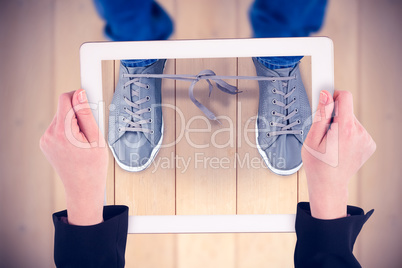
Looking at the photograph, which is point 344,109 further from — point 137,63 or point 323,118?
point 137,63

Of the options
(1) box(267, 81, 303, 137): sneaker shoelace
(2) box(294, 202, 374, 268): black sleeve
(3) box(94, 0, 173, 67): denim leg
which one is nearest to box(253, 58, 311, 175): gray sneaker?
(1) box(267, 81, 303, 137): sneaker shoelace

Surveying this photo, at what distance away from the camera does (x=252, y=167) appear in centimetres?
53

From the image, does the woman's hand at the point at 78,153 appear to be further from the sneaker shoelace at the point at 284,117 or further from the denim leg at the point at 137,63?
the sneaker shoelace at the point at 284,117

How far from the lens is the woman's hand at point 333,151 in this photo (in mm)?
420

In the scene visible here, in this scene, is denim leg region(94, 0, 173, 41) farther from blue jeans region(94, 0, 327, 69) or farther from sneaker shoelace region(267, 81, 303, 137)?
sneaker shoelace region(267, 81, 303, 137)

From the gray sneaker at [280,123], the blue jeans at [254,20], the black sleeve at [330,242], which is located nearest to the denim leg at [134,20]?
the blue jeans at [254,20]

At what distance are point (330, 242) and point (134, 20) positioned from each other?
20.6 inches

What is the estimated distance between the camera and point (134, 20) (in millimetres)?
559

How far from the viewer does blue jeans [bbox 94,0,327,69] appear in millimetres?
517

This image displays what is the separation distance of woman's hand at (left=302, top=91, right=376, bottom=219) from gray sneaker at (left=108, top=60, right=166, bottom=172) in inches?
10.7

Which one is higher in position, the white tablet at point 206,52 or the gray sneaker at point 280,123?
the white tablet at point 206,52

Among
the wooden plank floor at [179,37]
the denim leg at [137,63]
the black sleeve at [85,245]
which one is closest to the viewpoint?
the black sleeve at [85,245]

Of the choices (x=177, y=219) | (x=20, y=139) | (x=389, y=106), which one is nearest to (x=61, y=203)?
(x=20, y=139)

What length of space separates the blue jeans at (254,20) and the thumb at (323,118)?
3.7 inches
